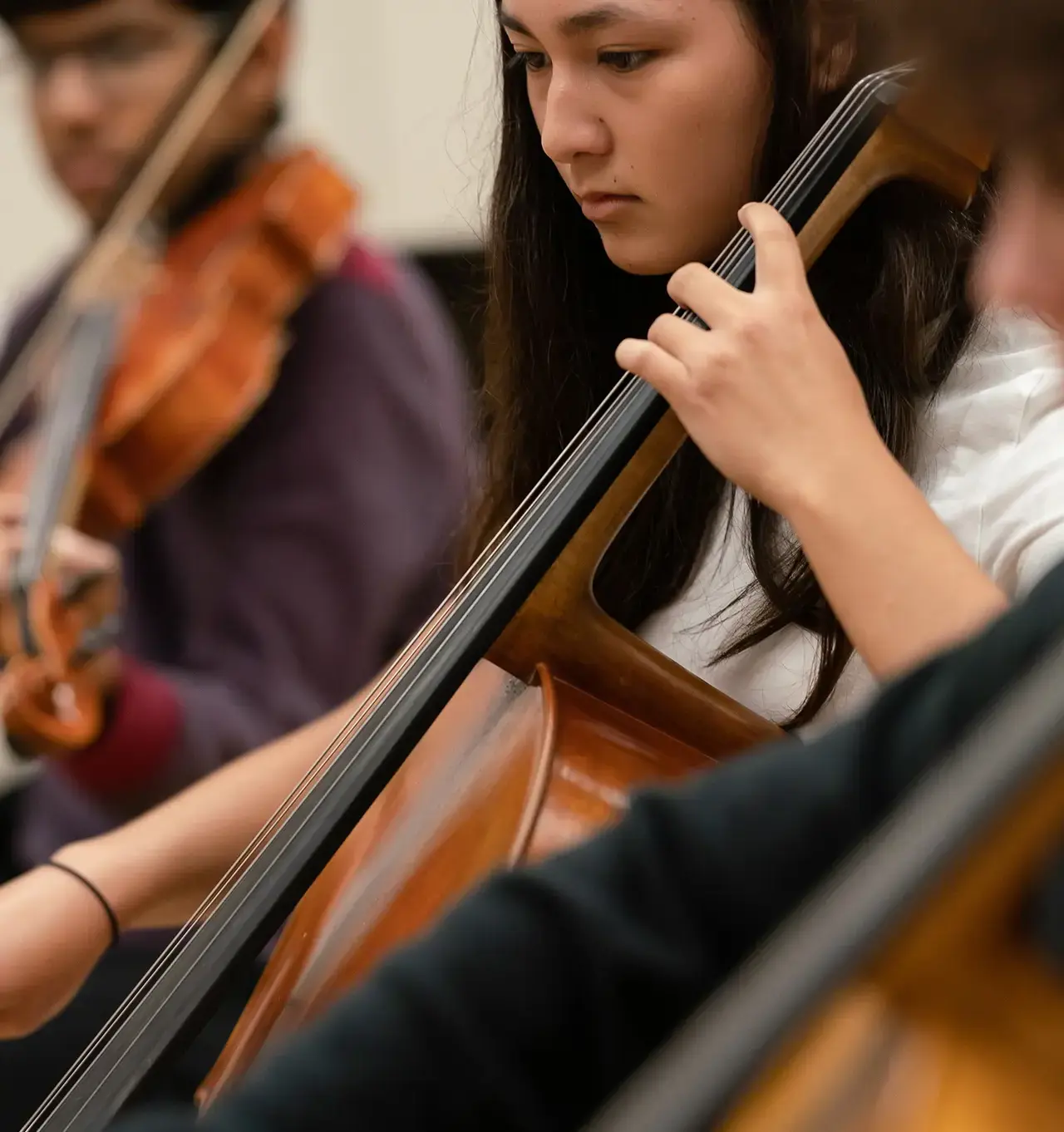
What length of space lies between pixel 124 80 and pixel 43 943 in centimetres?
73

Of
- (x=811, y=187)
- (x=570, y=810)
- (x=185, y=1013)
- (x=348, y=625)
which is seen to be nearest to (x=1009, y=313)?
(x=811, y=187)

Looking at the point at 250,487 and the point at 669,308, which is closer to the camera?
the point at 669,308

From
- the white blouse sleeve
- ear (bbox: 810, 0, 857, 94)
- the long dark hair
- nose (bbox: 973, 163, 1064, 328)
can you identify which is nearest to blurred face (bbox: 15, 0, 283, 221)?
the long dark hair

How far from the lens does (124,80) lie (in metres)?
1.20

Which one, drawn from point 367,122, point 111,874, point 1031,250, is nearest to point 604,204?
point 1031,250

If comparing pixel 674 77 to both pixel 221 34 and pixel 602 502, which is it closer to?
pixel 602 502

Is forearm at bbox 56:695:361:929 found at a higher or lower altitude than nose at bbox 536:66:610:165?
lower

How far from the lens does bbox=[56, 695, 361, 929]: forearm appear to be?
82 cm

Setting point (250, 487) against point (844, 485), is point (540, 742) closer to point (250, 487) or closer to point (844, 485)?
point (844, 485)

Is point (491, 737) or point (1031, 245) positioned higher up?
point (1031, 245)

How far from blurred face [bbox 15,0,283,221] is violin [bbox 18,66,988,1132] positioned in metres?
0.63

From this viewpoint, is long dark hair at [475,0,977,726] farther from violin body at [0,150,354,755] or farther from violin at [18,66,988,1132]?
violin body at [0,150,354,755]

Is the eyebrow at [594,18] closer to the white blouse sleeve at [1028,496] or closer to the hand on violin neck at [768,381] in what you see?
the hand on violin neck at [768,381]

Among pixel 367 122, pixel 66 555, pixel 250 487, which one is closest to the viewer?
pixel 66 555
